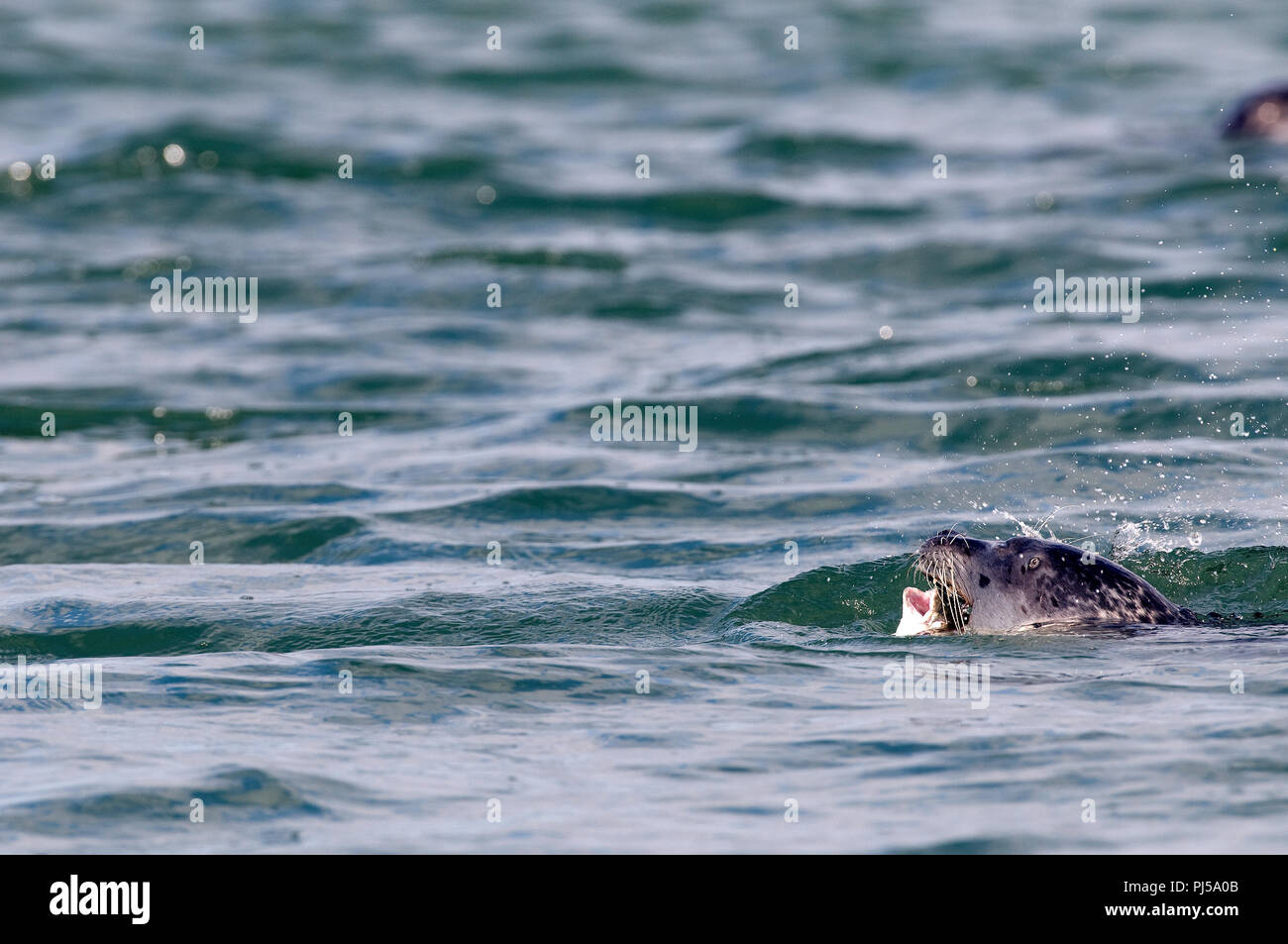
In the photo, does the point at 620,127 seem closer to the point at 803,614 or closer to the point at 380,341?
the point at 380,341

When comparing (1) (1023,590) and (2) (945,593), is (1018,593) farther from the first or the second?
(2) (945,593)

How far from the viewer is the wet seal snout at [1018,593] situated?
1070cm

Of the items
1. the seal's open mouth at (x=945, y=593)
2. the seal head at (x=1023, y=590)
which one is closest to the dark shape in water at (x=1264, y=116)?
the seal head at (x=1023, y=590)

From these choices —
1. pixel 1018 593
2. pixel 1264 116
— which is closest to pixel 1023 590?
pixel 1018 593

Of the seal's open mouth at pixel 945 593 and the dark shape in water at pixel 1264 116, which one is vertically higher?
the dark shape in water at pixel 1264 116

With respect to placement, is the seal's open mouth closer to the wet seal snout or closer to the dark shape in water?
the wet seal snout

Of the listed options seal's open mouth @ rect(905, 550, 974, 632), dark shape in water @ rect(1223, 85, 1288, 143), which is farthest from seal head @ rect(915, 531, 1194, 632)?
dark shape in water @ rect(1223, 85, 1288, 143)

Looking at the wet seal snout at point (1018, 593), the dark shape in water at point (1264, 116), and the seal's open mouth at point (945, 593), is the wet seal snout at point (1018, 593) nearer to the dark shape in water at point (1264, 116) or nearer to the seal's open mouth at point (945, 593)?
the seal's open mouth at point (945, 593)

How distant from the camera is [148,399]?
752 inches

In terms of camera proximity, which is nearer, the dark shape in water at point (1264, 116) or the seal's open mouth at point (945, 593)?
the seal's open mouth at point (945, 593)

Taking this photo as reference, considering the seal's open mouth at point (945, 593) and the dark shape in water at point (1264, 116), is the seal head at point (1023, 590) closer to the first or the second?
the seal's open mouth at point (945, 593)

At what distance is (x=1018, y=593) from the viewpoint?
10.7 meters
